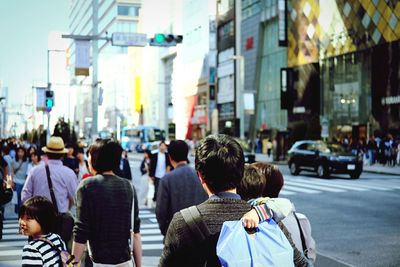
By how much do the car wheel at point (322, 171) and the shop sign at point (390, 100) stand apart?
60.6 feet

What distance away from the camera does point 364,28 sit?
156 feet

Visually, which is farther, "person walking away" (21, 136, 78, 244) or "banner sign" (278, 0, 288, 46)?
"banner sign" (278, 0, 288, 46)

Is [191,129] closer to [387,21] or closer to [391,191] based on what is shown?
[387,21]

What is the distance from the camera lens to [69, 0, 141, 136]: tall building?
5295 inches

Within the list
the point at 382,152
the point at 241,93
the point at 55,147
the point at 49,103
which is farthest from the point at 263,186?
the point at 241,93

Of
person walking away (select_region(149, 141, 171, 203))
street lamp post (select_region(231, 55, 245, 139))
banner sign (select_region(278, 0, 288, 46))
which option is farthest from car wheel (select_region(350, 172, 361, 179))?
banner sign (select_region(278, 0, 288, 46))

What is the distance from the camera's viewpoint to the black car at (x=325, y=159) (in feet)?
87.7

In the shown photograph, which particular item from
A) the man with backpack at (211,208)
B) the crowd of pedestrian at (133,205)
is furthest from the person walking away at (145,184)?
the man with backpack at (211,208)

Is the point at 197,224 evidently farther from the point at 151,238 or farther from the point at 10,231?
the point at 10,231

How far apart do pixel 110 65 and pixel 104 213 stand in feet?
523

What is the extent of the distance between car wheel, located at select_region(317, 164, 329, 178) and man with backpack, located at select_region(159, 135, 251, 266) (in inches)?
977

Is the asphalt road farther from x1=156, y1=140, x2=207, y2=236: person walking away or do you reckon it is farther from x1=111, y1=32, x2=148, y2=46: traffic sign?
x1=111, y1=32, x2=148, y2=46: traffic sign

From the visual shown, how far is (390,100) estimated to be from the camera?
146ft

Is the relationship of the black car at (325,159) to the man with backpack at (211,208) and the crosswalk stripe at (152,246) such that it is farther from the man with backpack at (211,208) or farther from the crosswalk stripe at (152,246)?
the man with backpack at (211,208)
